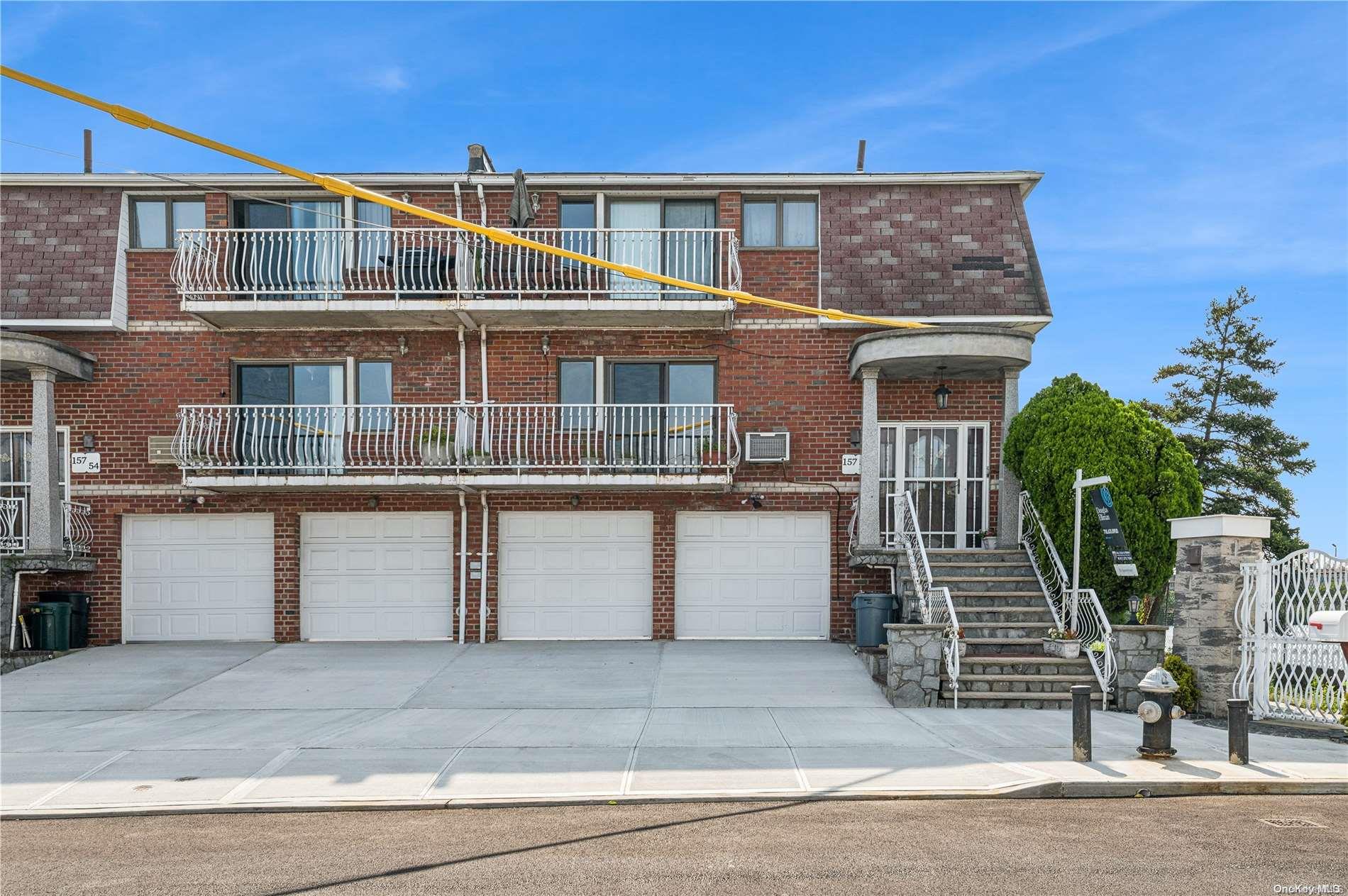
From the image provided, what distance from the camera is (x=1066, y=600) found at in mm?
12406

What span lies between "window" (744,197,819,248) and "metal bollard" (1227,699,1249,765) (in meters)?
9.33

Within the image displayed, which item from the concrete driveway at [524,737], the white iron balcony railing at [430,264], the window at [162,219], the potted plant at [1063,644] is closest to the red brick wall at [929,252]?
the white iron balcony railing at [430,264]

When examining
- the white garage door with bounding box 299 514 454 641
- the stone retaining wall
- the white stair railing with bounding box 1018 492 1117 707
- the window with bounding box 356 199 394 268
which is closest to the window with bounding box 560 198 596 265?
the window with bounding box 356 199 394 268

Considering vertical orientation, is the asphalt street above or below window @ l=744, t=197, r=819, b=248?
below

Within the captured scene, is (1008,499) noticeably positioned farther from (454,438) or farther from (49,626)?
(49,626)

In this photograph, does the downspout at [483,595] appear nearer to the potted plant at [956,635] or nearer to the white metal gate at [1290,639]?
the potted plant at [956,635]

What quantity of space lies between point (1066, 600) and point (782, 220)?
7059 mm

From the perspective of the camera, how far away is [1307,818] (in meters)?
7.12

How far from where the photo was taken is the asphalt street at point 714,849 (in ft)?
18.9

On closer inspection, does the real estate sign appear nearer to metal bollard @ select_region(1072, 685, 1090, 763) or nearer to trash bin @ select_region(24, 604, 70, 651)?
metal bollard @ select_region(1072, 685, 1090, 763)

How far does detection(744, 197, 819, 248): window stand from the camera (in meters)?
Answer: 15.8

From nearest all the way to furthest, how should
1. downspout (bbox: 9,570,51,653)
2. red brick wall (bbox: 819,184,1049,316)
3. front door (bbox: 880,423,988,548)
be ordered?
1. downspout (bbox: 9,570,51,653)
2. red brick wall (bbox: 819,184,1049,316)
3. front door (bbox: 880,423,988,548)

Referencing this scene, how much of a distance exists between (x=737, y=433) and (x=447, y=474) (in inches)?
169

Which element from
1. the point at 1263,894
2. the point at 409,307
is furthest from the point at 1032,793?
the point at 409,307
